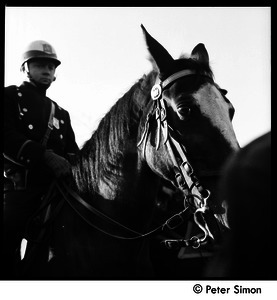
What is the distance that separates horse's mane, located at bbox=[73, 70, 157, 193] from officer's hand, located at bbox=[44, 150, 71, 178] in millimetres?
77

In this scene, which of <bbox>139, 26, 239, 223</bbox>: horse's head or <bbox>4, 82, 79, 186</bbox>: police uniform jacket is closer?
<bbox>139, 26, 239, 223</bbox>: horse's head

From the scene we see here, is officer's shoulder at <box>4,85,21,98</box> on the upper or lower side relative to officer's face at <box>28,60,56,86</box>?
lower

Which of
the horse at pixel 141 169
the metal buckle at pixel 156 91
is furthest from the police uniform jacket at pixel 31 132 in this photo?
the metal buckle at pixel 156 91

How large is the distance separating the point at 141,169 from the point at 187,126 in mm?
487

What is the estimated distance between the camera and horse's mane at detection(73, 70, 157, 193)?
480 centimetres

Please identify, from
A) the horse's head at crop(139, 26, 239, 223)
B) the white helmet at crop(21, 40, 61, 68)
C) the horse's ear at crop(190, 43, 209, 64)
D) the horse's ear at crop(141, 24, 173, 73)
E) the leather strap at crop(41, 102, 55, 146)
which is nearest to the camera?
the horse's head at crop(139, 26, 239, 223)

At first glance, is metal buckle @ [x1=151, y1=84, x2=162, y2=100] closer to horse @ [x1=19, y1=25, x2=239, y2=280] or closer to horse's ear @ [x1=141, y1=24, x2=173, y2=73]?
horse @ [x1=19, y1=25, x2=239, y2=280]

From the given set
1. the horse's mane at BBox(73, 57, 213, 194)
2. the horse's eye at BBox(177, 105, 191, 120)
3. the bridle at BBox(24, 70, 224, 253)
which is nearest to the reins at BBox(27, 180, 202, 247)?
the bridle at BBox(24, 70, 224, 253)

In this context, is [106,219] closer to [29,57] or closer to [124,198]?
[124,198]

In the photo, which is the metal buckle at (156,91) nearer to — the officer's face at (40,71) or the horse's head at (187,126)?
the horse's head at (187,126)

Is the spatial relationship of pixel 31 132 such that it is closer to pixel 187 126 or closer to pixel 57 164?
pixel 57 164

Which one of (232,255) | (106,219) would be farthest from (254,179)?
(106,219)

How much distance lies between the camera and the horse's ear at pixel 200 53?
16.9 feet

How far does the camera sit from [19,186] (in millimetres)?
5191
